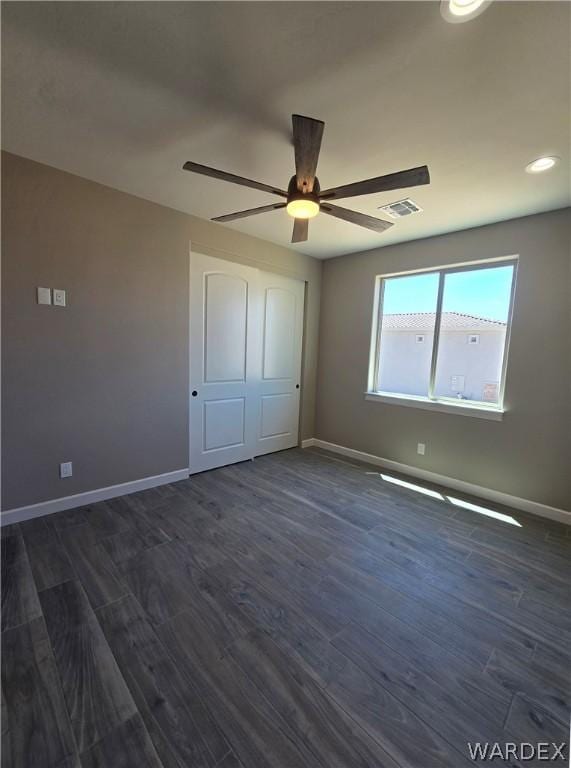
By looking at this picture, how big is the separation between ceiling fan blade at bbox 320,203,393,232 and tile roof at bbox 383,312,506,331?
1661mm

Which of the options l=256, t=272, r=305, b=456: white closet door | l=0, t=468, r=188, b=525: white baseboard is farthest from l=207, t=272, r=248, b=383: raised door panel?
l=0, t=468, r=188, b=525: white baseboard

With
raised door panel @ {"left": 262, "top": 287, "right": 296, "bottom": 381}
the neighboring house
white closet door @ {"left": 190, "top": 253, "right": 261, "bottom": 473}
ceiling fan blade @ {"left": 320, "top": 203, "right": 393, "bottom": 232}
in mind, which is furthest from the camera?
raised door panel @ {"left": 262, "top": 287, "right": 296, "bottom": 381}

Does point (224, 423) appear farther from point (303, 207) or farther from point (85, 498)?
point (303, 207)

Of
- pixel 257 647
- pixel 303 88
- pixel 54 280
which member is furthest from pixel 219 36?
pixel 257 647

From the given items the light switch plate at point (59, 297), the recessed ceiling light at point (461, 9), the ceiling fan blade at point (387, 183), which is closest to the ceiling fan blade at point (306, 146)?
the ceiling fan blade at point (387, 183)

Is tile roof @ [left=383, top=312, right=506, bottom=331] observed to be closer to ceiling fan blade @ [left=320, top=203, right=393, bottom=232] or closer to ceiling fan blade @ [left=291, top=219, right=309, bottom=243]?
ceiling fan blade @ [left=320, top=203, right=393, bottom=232]

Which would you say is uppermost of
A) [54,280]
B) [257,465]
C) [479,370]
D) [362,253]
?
[362,253]

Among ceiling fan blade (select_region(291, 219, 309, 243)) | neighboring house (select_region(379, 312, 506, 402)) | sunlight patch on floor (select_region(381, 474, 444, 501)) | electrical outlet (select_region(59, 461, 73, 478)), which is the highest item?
ceiling fan blade (select_region(291, 219, 309, 243))

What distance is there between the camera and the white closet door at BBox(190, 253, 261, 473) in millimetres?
3336

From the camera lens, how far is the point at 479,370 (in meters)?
3.24

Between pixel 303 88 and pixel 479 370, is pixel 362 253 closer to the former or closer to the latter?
pixel 479 370

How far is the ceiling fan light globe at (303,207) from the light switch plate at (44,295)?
191 centimetres

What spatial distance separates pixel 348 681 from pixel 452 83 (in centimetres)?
271

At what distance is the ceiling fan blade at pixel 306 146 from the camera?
1.38 metres
